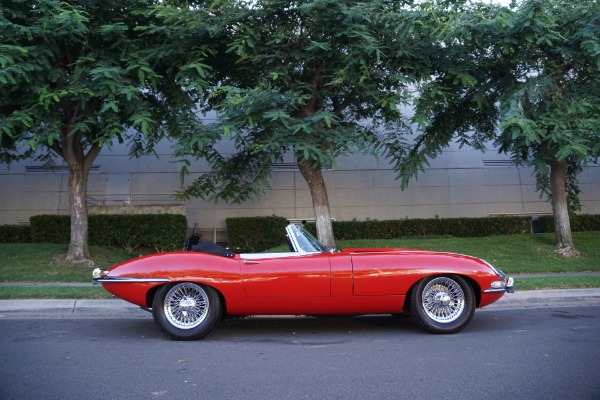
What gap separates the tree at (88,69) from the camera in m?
9.94

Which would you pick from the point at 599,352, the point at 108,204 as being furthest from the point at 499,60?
the point at 108,204

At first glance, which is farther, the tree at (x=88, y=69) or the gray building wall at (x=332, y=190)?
the gray building wall at (x=332, y=190)

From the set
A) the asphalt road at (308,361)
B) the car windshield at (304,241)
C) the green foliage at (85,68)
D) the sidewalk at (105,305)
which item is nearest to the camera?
the asphalt road at (308,361)

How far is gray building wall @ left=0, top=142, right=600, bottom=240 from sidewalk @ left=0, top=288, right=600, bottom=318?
9725 millimetres

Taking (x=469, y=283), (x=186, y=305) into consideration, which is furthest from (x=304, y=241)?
(x=469, y=283)

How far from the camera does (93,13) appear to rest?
36.3 ft

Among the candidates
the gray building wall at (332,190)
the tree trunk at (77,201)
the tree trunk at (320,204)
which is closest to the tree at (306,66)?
the tree trunk at (320,204)

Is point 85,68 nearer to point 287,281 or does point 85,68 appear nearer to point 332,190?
point 287,281

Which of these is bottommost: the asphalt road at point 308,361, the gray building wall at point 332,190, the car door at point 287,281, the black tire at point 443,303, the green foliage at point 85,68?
the asphalt road at point 308,361

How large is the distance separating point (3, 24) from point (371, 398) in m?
9.39

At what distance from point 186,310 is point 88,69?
6866 mm

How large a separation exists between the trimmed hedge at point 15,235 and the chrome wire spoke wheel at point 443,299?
14970mm

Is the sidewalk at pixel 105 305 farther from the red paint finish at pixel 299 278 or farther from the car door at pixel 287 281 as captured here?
the car door at pixel 287 281

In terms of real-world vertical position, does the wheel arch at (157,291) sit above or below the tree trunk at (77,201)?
below
